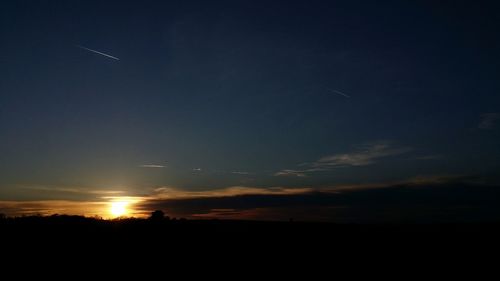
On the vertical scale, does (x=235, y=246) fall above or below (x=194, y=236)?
below

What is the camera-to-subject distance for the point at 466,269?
2084 cm

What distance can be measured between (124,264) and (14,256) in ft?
19.1

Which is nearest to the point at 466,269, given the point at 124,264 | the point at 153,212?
the point at 124,264

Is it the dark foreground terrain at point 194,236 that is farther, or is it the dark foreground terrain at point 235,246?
the dark foreground terrain at point 194,236

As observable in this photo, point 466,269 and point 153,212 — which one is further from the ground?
point 153,212

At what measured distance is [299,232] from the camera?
31.8 meters

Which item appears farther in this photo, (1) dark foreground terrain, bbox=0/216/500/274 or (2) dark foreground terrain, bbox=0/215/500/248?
(2) dark foreground terrain, bbox=0/215/500/248

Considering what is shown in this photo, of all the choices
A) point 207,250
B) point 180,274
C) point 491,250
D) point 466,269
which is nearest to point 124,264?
point 180,274

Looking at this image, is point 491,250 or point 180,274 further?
point 491,250

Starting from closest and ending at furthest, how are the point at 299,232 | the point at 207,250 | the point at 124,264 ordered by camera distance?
the point at 124,264 → the point at 207,250 → the point at 299,232

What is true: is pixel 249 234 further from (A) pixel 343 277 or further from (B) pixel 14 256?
(B) pixel 14 256

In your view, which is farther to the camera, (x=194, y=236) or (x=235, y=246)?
(x=194, y=236)

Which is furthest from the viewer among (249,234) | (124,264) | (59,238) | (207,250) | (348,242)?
(249,234)

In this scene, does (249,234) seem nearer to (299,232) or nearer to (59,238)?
(299,232)
